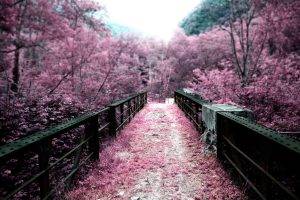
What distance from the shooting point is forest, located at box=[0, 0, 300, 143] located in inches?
550

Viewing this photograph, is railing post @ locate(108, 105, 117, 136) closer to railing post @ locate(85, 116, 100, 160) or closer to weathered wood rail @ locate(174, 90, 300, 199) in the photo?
railing post @ locate(85, 116, 100, 160)

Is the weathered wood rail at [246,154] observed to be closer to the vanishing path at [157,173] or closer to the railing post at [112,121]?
the vanishing path at [157,173]

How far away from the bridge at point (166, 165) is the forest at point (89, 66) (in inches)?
172

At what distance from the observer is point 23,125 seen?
38.2ft

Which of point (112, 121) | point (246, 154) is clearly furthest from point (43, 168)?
point (112, 121)

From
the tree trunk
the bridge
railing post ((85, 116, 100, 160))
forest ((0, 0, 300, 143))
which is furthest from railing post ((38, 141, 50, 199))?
the tree trunk

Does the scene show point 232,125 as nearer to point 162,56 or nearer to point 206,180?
point 206,180

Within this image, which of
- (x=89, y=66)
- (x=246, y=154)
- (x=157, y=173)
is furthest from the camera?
(x=89, y=66)

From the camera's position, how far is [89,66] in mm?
28031

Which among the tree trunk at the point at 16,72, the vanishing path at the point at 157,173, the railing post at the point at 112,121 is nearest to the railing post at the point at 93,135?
the vanishing path at the point at 157,173

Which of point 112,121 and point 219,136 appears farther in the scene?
point 112,121

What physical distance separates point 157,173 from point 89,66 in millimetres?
22515

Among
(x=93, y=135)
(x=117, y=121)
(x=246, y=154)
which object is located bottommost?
(x=117, y=121)

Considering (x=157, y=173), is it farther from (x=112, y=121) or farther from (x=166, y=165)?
(x=112, y=121)
